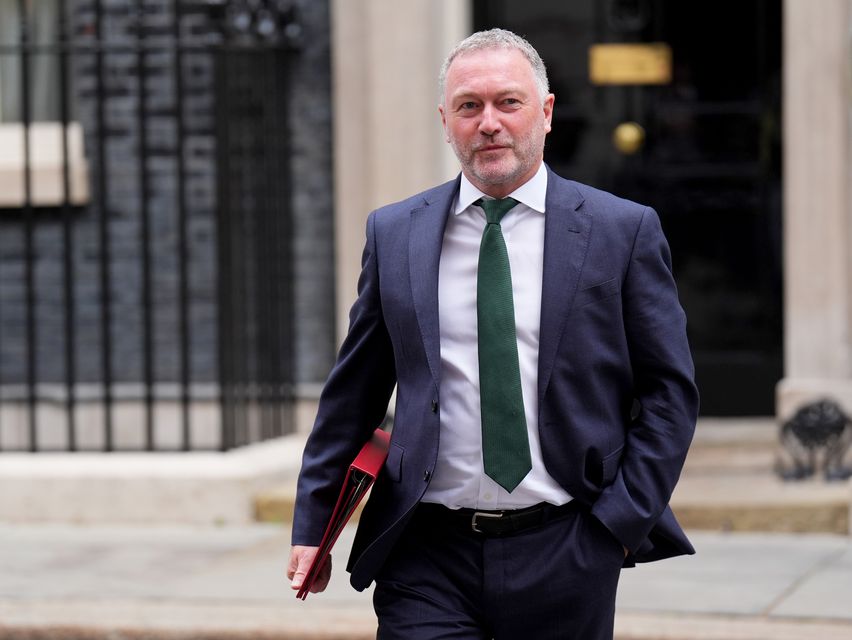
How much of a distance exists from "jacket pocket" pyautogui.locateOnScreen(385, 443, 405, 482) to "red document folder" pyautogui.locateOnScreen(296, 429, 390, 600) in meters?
0.01

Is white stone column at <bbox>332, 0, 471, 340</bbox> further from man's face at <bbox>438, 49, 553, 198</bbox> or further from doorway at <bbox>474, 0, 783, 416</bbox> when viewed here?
man's face at <bbox>438, 49, 553, 198</bbox>

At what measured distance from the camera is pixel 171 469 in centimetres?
771

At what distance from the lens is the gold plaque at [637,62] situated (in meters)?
8.42

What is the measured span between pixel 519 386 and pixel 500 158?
43cm

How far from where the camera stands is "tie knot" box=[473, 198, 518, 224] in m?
3.22

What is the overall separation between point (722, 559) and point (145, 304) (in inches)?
115

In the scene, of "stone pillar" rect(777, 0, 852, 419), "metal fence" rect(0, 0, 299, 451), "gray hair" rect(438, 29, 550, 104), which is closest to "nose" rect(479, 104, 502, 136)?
"gray hair" rect(438, 29, 550, 104)

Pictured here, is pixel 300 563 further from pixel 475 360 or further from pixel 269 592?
pixel 269 592

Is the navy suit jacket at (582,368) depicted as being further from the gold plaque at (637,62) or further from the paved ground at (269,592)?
the gold plaque at (637,62)

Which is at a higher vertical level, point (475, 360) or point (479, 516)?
point (475, 360)

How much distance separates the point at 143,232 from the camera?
7762mm

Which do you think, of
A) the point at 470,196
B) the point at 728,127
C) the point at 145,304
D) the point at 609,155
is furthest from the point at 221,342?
the point at 470,196

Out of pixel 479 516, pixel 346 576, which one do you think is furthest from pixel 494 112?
pixel 346 576

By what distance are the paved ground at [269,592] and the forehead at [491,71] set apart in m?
2.83
